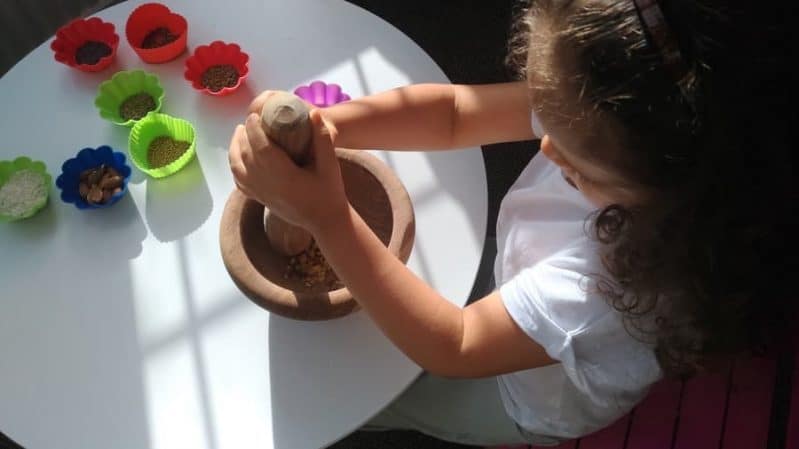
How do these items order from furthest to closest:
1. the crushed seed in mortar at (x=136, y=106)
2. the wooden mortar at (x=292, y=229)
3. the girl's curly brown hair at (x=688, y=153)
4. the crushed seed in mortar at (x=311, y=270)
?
the crushed seed in mortar at (x=136, y=106), the crushed seed in mortar at (x=311, y=270), the wooden mortar at (x=292, y=229), the girl's curly brown hair at (x=688, y=153)

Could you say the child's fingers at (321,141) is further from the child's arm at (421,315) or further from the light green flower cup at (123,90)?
the light green flower cup at (123,90)

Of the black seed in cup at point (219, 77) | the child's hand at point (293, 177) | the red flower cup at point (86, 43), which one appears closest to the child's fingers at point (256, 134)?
the child's hand at point (293, 177)

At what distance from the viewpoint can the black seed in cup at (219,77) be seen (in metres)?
0.91

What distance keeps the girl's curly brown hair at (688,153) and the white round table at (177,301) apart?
0.69 feet

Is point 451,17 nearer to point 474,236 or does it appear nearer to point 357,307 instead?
point 474,236

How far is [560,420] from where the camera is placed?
2.71 ft

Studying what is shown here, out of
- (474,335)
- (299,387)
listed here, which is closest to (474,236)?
(474,335)

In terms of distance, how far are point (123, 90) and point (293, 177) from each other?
365mm

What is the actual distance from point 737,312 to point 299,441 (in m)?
0.41

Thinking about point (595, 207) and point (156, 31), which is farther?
point (156, 31)

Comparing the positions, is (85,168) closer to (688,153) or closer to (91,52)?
(91,52)

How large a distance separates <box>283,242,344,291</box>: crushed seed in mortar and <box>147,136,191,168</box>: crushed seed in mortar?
0.65ft

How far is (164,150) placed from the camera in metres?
0.87

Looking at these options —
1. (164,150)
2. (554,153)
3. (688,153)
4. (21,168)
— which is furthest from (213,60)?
(688,153)
